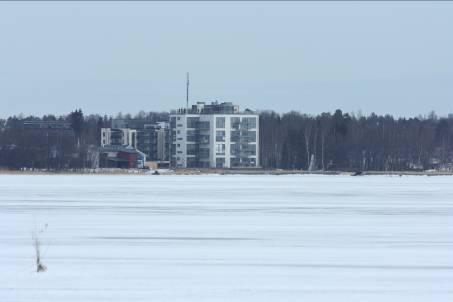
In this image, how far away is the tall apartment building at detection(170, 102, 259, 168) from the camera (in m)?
120

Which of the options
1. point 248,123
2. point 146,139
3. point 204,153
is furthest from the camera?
point 146,139

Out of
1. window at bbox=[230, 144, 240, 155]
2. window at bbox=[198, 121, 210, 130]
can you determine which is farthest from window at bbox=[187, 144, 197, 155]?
window at bbox=[230, 144, 240, 155]

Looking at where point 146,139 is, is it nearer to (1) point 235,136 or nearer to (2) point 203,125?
(2) point 203,125

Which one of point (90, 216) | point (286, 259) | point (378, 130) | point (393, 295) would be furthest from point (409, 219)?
point (378, 130)

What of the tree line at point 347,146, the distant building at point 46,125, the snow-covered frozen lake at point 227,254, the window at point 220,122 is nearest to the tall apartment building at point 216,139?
the window at point 220,122

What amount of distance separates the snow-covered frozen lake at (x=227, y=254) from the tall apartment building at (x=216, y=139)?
272 ft

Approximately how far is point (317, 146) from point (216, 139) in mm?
11005

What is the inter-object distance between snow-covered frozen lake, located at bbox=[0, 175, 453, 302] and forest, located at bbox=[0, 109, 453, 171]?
246 ft

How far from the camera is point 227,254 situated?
21.4m

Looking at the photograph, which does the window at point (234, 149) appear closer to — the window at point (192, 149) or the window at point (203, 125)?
the window at point (203, 125)

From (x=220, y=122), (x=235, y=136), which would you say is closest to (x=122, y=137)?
(x=220, y=122)

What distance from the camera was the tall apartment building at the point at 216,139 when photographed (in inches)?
4724

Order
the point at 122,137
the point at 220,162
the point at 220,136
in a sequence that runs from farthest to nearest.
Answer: the point at 122,137, the point at 220,136, the point at 220,162

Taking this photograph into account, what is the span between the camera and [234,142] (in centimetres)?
12100
